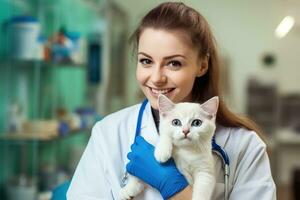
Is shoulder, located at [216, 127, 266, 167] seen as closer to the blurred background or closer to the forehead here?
the forehead

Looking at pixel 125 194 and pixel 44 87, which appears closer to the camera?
pixel 125 194

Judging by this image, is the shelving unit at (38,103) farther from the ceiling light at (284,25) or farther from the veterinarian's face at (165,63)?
the ceiling light at (284,25)

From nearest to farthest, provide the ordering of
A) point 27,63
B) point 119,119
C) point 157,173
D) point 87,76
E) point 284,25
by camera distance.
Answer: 1. point 157,173
2. point 119,119
3. point 27,63
4. point 87,76
5. point 284,25

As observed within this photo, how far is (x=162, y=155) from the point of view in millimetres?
1228

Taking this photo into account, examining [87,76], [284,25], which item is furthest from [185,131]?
[284,25]

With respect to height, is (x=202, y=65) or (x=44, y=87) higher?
(x=202, y=65)

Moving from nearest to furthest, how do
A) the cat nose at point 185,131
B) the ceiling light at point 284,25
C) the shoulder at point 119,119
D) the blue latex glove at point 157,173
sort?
the cat nose at point 185,131
the blue latex glove at point 157,173
the shoulder at point 119,119
the ceiling light at point 284,25

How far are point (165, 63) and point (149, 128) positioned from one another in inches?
9.0

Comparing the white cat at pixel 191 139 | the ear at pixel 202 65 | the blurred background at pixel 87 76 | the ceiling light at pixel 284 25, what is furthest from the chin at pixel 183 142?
the ceiling light at pixel 284 25

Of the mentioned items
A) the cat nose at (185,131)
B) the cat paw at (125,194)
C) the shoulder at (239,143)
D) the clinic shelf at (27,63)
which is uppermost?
the cat nose at (185,131)

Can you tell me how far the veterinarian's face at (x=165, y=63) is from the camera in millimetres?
1298

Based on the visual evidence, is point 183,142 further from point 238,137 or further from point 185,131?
point 238,137

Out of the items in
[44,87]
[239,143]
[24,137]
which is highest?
[239,143]

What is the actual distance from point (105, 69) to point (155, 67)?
2.47 m
